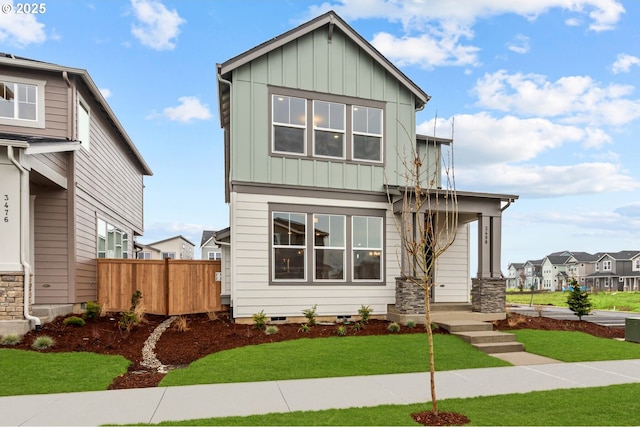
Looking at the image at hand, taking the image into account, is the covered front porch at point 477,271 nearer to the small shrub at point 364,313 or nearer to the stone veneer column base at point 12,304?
the small shrub at point 364,313

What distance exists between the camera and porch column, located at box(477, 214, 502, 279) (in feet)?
38.8

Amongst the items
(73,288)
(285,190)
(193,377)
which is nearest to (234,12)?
(285,190)

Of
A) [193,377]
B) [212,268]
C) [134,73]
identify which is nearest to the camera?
[193,377]

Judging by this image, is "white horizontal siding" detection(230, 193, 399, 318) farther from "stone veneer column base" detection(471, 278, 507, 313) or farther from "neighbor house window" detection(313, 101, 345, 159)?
"stone veneer column base" detection(471, 278, 507, 313)

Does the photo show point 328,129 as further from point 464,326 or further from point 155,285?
point 155,285

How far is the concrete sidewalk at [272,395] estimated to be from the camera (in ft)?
16.1

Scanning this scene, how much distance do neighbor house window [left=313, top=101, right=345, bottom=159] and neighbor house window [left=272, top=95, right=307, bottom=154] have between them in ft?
1.17

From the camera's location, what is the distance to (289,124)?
Result: 11.3 m

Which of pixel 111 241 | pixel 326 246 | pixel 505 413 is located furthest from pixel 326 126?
pixel 111 241

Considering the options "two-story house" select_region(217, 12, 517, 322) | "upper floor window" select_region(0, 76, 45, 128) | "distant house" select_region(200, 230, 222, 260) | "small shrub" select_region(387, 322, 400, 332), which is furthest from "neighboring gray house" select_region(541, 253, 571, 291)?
"upper floor window" select_region(0, 76, 45, 128)

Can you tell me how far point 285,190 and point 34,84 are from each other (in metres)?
7.65

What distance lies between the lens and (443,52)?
1653cm

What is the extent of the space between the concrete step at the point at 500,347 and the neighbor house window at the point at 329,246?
165 inches

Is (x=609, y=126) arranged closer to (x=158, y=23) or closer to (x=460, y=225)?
(x=460, y=225)
